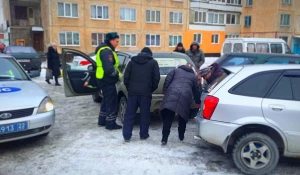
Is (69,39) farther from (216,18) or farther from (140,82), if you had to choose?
(140,82)

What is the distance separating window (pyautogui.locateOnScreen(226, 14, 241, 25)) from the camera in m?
35.7

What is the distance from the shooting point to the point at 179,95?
417 cm

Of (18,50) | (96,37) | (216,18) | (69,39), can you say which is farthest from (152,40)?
(18,50)

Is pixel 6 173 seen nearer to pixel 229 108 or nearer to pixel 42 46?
pixel 229 108

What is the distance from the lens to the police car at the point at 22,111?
12.2ft

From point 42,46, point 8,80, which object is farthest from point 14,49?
point 42,46

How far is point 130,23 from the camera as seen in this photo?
28594 mm

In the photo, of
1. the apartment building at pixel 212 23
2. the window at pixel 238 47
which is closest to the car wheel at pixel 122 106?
the window at pixel 238 47

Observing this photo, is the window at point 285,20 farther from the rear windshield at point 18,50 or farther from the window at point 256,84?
the window at point 256,84

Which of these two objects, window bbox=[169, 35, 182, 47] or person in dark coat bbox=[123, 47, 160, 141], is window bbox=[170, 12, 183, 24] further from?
person in dark coat bbox=[123, 47, 160, 141]

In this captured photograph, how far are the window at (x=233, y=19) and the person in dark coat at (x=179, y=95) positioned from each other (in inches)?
1353

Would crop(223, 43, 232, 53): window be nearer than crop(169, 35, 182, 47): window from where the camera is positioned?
Yes

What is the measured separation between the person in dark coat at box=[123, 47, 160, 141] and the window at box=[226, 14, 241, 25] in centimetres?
3447

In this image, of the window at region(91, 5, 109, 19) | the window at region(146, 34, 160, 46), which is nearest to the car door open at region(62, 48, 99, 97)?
the window at region(91, 5, 109, 19)
